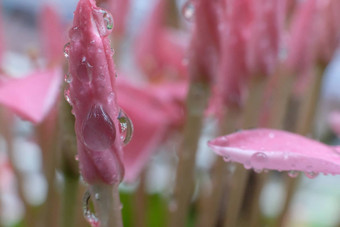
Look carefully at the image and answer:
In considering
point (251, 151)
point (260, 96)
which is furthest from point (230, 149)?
point (260, 96)

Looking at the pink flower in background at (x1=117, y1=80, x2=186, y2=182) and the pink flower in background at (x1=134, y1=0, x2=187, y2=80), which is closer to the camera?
the pink flower in background at (x1=117, y1=80, x2=186, y2=182)

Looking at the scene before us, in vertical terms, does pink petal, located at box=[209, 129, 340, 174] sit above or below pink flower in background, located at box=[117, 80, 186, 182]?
above

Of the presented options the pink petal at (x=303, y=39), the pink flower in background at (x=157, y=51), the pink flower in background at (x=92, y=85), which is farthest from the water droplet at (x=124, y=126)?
the pink flower in background at (x=157, y=51)

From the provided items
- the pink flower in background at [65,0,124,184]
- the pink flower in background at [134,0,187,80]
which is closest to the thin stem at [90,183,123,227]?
the pink flower in background at [65,0,124,184]

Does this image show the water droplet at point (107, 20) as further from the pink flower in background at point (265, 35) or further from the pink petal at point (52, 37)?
the pink petal at point (52, 37)

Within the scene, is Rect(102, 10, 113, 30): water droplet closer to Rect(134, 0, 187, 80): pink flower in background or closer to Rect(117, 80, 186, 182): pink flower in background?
Rect(117, 80, 186, 182): pink flower in background

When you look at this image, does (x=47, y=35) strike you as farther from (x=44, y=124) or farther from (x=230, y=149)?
(x=230, y=149)
